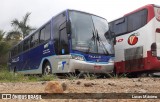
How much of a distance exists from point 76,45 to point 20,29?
24.0 meters

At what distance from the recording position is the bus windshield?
9505mm

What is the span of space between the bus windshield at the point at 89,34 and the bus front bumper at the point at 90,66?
0.41m

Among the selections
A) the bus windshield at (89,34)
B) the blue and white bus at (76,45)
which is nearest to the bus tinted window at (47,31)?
the blue and white bus at (76,45)

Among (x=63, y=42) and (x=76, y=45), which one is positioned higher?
(x=63, y=42)

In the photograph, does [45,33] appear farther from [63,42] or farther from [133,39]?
[133,39]

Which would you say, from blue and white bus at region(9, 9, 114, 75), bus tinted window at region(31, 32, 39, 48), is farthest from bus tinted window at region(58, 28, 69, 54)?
bus tinted window at region(31, 32, 39, 48)

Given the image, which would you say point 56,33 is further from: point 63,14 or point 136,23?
point 136,23

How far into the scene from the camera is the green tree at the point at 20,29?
3189 centimetres

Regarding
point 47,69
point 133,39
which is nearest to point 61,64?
point 47,69

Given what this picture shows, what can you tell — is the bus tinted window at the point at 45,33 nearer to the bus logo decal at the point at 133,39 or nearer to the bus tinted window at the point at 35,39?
the bus tinted window at the point at 35,39

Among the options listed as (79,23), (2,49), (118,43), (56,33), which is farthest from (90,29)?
(2,49)

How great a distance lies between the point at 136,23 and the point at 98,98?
24.9ft

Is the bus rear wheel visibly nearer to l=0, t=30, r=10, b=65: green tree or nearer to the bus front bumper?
the bus front bumper

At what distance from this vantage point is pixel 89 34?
32.6 ft
